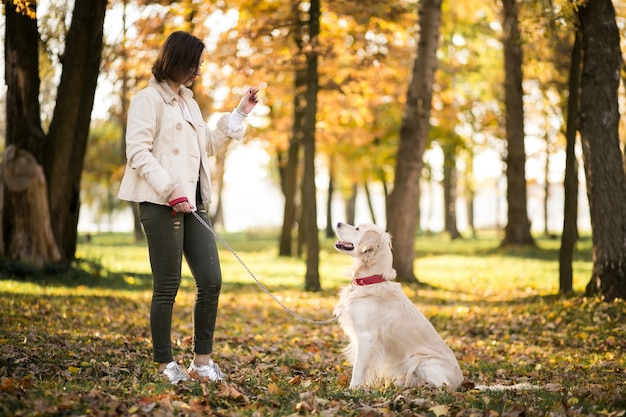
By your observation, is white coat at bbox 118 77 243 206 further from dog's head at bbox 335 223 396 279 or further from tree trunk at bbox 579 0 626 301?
tree trunk at bbox 579 0 626 301

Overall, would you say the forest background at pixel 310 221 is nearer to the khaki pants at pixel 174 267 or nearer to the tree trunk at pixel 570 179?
the tree trunk at pixel 570 179

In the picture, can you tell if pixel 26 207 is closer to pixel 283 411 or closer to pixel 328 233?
pixel 283 411

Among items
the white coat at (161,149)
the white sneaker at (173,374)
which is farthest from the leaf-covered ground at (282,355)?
the white coat at (161,149)

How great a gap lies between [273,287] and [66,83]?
5807mm

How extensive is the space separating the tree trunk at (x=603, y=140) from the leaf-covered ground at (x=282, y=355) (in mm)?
694

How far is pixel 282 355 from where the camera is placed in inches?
310

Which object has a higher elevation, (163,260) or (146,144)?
(146,144)

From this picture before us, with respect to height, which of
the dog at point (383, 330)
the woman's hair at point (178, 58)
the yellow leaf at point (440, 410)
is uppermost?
the woman's hair at point (178, 58)

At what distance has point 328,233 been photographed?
38.7 metres

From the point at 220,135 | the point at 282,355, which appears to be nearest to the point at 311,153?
the point at 282,355

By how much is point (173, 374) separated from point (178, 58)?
240cm

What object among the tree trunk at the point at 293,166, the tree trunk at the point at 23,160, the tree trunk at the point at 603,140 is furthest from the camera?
the tree trunk at the point at 293,166

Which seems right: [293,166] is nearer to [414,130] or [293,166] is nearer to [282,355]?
[414,130]

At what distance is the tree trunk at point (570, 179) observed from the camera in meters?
11.2
